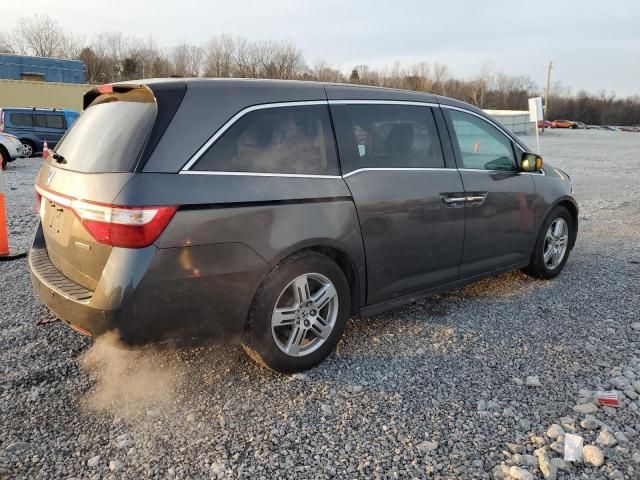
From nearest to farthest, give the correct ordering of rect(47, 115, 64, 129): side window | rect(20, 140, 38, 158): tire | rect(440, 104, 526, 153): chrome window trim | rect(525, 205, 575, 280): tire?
rect(440, 104, 526, 153): chrome window trim
rect(525, 205, 575, 280): tire
rect(20, 140, 38, 158): tire
rect(47, 115, 64, 129): side window

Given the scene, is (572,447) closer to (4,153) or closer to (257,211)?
(257,211)

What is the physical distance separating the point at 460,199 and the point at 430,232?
0.42 m

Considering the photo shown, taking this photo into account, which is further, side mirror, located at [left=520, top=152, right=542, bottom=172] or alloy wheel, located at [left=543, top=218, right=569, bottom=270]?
alloy wheel, located at [left=543, top=218, right=569, bottom=270]

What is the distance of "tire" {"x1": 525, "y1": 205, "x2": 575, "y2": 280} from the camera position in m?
5.02

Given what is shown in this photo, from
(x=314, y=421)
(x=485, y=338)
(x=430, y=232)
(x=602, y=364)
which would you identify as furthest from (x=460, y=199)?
(x=314, y=421)

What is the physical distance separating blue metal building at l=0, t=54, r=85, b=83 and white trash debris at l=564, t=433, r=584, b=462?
176 ft

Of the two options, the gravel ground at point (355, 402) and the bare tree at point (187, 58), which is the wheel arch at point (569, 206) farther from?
the bare tree at point (187, 58)

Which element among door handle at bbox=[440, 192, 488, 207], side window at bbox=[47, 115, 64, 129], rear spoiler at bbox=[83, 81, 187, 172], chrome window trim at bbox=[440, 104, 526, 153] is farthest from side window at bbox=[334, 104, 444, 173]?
side window at bbox=[47, 115, 64, 129]

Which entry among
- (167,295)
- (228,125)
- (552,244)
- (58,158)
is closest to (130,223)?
(167,295)

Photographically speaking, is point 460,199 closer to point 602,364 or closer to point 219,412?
point 602,364

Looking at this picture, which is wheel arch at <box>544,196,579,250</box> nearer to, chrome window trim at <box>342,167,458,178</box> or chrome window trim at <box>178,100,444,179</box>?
chrome window trim at <box>342,167,458,178</box>

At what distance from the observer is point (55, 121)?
20156 millimetres

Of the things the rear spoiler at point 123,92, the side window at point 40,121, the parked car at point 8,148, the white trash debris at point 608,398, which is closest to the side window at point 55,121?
the side window at point 40,121

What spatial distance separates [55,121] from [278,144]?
794 inches
